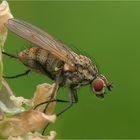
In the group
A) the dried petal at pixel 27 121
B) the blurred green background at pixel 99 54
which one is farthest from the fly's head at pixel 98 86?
the blurred green background at pixel 99 54

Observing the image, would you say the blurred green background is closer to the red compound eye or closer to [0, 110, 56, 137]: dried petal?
the red compound eye

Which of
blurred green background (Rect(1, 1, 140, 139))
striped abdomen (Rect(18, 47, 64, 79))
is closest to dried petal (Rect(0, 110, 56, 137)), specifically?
striped abdomen (Rect(18, 47, 64, 79))

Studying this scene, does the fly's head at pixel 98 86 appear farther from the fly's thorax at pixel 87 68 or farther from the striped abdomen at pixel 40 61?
the striped abdomen at pixel 40 61

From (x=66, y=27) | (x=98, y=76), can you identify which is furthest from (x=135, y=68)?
(x=98, y=76)

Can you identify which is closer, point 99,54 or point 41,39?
point 41,39

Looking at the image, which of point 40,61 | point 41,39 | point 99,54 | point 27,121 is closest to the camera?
point 27,121

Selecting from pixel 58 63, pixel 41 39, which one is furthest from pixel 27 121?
pixel 58 63

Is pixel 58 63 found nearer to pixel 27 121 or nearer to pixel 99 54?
pixel 27 121
